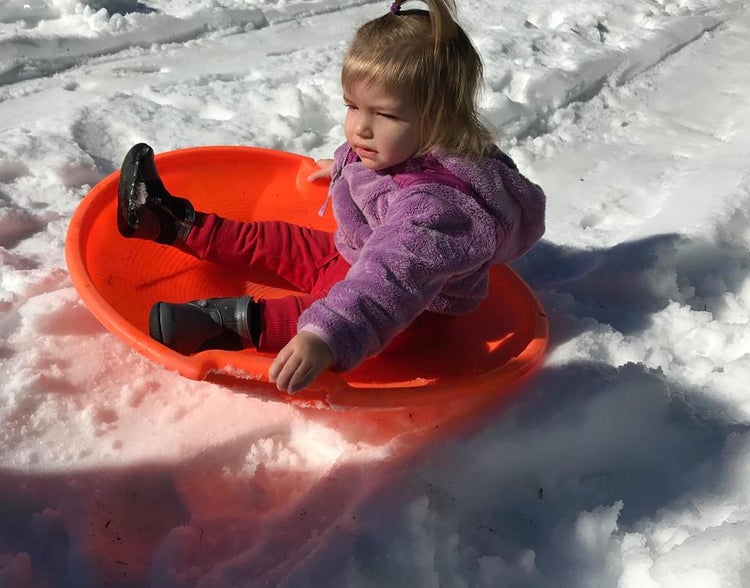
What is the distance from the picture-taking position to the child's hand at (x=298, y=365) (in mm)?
1137

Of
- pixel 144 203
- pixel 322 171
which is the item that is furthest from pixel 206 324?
pixel 322 171

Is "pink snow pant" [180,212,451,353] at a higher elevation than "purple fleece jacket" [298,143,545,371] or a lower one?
lower

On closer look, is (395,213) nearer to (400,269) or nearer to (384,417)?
(400,269)

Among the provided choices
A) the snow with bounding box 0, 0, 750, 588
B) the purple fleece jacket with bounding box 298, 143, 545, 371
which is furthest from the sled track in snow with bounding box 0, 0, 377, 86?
the purple fleece jacket with bounding box 298, 143, 545, 371

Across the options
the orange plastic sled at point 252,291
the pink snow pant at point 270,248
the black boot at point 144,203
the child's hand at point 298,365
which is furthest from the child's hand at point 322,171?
the child's hand at point 298,365

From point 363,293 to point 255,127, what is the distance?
125 cm

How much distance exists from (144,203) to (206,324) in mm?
331

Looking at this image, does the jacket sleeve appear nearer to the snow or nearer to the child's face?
the child's face

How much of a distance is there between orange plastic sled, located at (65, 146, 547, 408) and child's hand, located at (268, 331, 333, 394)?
0.05 metres

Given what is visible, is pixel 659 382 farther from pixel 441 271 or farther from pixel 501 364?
pixel 441 271

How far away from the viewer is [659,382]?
143 cm

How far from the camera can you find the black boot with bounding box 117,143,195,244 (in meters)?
1.59

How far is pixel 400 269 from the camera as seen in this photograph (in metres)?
1.25

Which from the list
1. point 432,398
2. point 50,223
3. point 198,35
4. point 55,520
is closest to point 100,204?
point 50,223
